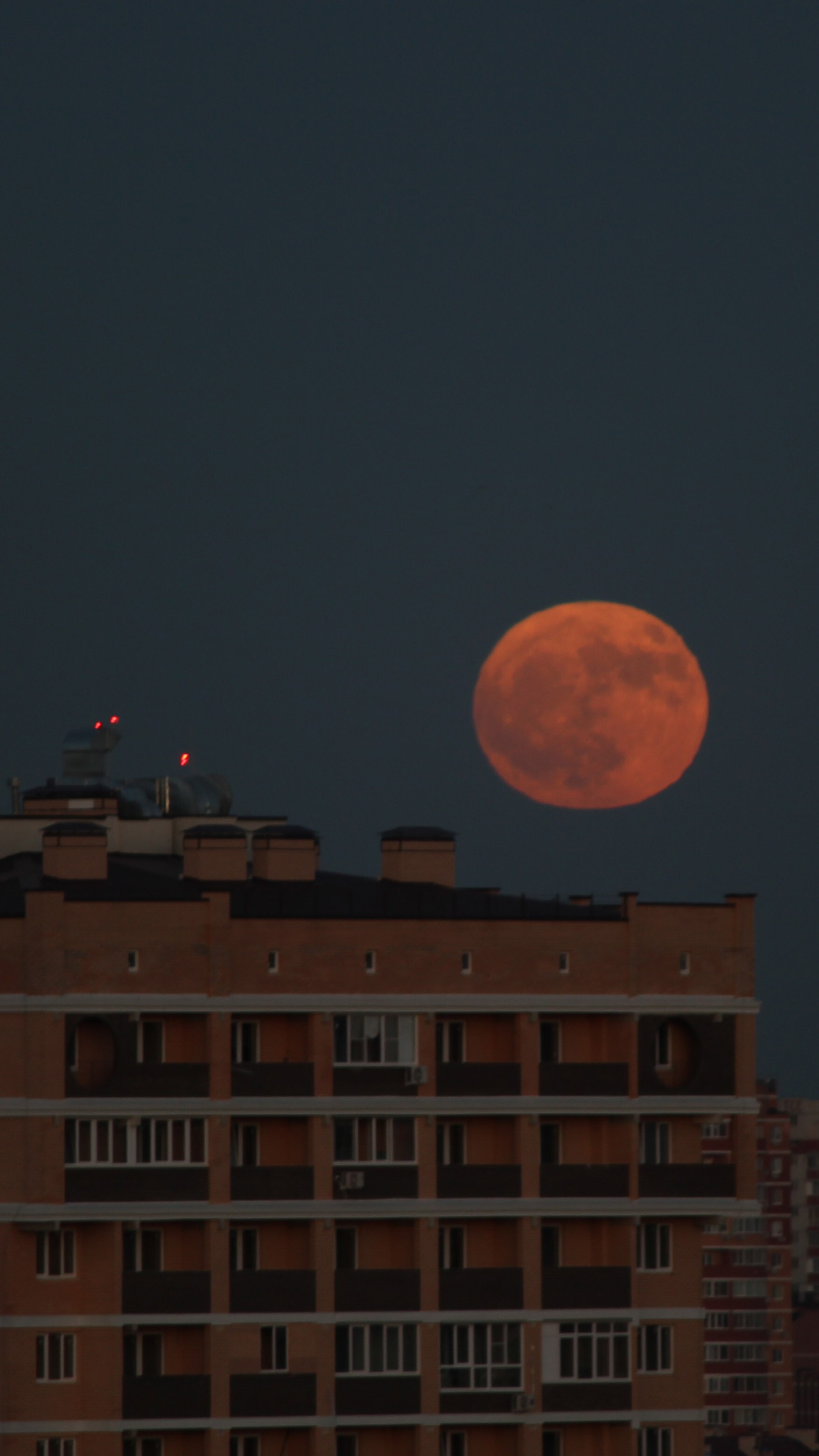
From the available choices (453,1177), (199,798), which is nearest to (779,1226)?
(199,798)

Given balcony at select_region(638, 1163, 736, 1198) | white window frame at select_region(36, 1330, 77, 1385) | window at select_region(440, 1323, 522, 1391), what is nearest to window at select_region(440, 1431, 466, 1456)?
window at select_region(440, 1323, 522, 1391)

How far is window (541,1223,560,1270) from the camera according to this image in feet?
199

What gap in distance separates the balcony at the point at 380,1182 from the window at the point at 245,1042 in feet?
10.7

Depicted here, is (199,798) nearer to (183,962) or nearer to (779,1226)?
(183,962)

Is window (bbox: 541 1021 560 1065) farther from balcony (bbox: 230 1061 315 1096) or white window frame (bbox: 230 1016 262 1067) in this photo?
white window frame (bbox: 230 1016 262 1067)

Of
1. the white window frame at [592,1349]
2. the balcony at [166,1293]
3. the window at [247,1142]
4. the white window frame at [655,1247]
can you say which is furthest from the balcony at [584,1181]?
the balcony at [166,1293]

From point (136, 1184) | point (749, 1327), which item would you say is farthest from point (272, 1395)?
point (749, 1327)

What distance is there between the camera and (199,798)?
74562 millimetres

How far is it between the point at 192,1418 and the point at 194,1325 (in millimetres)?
2031

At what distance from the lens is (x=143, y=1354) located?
5828cm

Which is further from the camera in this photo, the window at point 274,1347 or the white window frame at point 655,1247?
the white window frame at point 655,1247

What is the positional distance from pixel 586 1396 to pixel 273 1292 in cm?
776

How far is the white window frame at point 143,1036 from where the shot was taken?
59125 millimetres

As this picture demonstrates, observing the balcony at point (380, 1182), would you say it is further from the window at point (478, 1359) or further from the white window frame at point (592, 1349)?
the white window frame at point (592, 1349)
